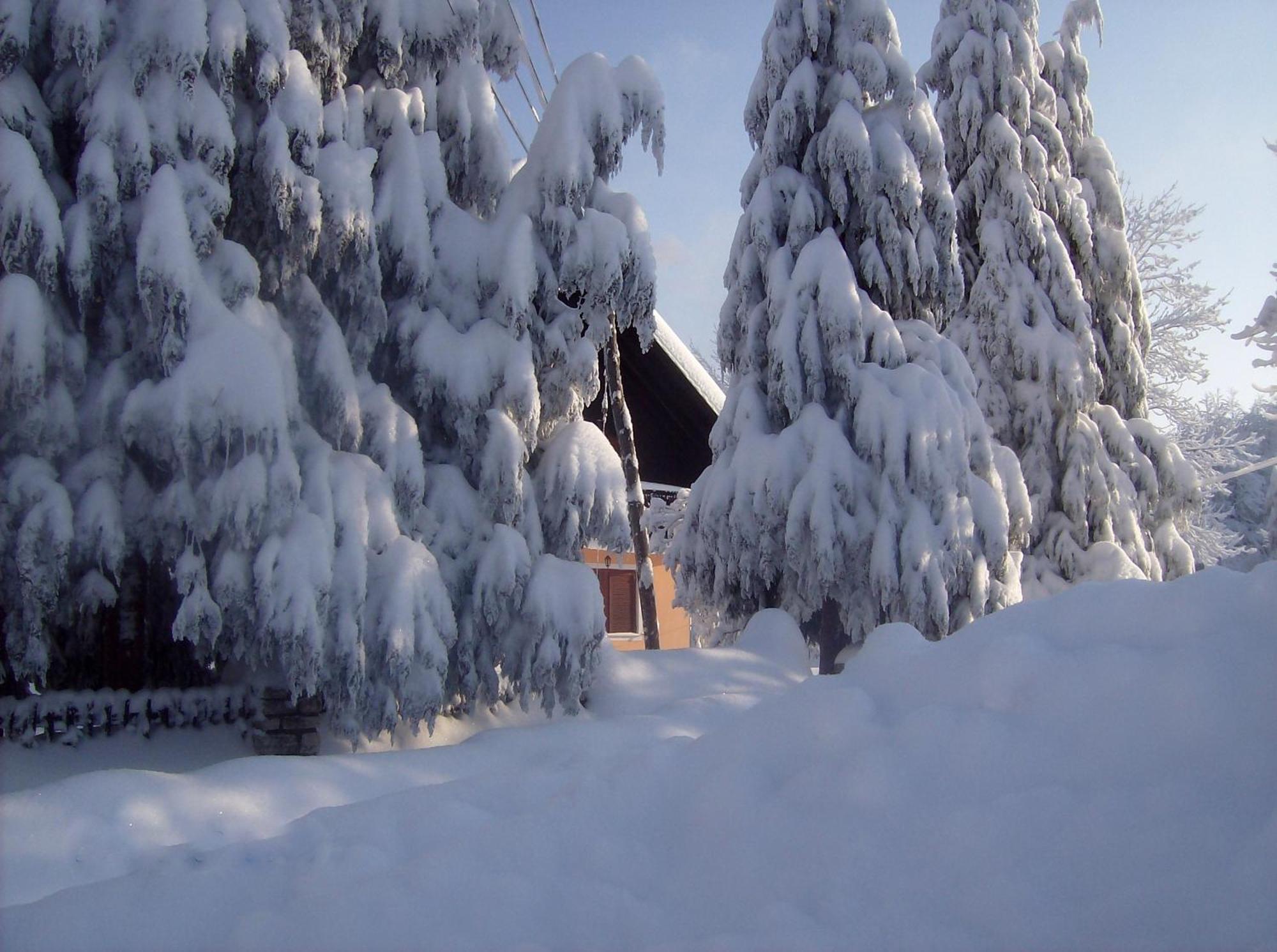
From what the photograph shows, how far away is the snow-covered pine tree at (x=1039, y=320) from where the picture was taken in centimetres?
1325

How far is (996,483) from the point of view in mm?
10078

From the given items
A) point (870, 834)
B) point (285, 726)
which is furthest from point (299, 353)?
point (870, 834)

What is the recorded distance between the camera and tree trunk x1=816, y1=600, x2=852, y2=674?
10281 millimetres

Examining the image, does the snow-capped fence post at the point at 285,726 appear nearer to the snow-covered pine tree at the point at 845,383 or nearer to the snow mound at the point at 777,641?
the snow mound at the point at 777,641

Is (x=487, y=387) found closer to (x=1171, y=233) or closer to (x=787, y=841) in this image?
(x=787, y=841)

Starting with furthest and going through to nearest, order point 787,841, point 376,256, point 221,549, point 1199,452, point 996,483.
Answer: point 1199,452, point 996,483, point 376,256, point 221,549, point 787,841

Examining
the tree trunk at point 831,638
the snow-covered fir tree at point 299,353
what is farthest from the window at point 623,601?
the snow-covered fir tree at point 299,353

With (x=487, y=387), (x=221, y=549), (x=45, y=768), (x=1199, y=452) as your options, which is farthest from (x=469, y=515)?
(x=1199, y=452)

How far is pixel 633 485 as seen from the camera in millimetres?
12617

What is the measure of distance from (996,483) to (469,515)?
19.6ft

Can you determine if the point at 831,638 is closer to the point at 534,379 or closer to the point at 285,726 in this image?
the point at 534,379

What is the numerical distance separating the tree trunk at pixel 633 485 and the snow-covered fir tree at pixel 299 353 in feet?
14.9

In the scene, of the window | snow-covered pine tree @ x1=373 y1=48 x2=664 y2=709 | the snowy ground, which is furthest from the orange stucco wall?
the snowy ground

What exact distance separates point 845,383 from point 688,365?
14.0ft
